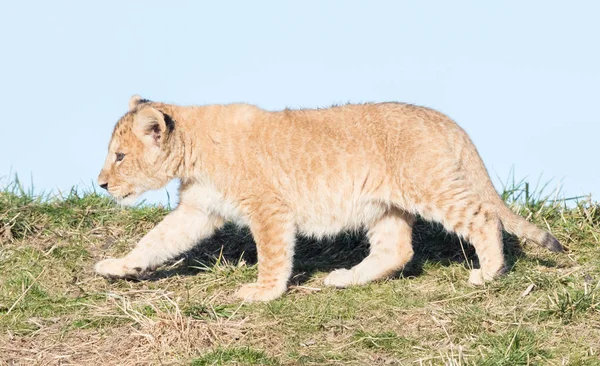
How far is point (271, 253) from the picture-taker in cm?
723

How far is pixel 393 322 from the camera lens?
648 centimetres

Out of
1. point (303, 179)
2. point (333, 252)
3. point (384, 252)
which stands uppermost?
point (303, 179)

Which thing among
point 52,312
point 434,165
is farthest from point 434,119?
point 52,312

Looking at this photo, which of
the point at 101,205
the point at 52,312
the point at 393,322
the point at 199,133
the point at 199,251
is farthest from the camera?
the point at 101,205

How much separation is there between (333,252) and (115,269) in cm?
204

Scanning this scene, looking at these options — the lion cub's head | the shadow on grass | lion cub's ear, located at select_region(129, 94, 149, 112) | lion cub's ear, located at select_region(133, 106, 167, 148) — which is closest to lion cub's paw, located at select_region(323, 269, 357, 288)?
the shadow on grass

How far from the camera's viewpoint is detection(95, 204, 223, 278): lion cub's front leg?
7.74 meters

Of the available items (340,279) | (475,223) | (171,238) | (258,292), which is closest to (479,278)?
(475,223)

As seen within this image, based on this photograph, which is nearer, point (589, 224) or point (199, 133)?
point (199, 133)

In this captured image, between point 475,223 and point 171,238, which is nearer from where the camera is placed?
point 475,223

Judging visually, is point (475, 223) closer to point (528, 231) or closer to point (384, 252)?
point (528, 231)

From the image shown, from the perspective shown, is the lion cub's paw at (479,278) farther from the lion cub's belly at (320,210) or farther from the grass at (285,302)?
the lion cub's belly at (320,210)

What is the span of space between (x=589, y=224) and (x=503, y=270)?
1716mm

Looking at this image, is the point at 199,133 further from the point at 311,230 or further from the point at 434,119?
the point at 434,119
